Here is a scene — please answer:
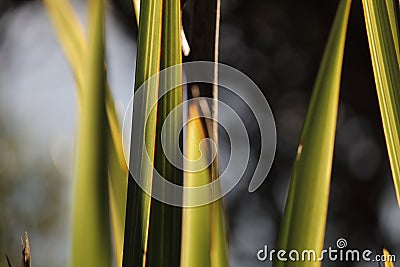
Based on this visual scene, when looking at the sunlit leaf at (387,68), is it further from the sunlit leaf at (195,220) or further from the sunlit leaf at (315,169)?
the sunlit leaf at (195,220)

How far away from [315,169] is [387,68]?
9cm

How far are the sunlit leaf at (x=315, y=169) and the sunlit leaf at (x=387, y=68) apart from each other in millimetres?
44

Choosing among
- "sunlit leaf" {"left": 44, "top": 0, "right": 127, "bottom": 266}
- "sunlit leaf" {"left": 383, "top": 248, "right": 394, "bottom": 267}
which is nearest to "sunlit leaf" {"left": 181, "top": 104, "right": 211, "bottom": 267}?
"sunlit leaf" {"left": 44, "top": 0, "right": 127, "bottom": 266}

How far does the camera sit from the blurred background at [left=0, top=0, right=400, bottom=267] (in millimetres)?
543

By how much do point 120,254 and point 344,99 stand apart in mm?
294

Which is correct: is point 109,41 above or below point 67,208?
above

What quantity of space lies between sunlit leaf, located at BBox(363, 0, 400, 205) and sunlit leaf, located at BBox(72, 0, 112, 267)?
7.9 inches

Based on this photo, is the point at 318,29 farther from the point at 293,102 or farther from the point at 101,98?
the point at 101,98

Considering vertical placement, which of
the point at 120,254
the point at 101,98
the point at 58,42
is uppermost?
the point at 58,42

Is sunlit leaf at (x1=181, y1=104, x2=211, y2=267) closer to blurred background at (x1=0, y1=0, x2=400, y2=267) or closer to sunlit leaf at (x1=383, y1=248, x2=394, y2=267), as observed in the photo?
blurred background at (x1=0, y1=0, x2=400, y2=267)

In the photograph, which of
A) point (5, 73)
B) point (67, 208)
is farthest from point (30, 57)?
point (67, 208)

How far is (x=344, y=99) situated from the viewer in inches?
23.0

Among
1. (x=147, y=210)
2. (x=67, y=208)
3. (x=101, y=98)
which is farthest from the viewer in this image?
(x=67, y=208)

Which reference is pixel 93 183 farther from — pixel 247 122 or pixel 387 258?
pixel 387 258
